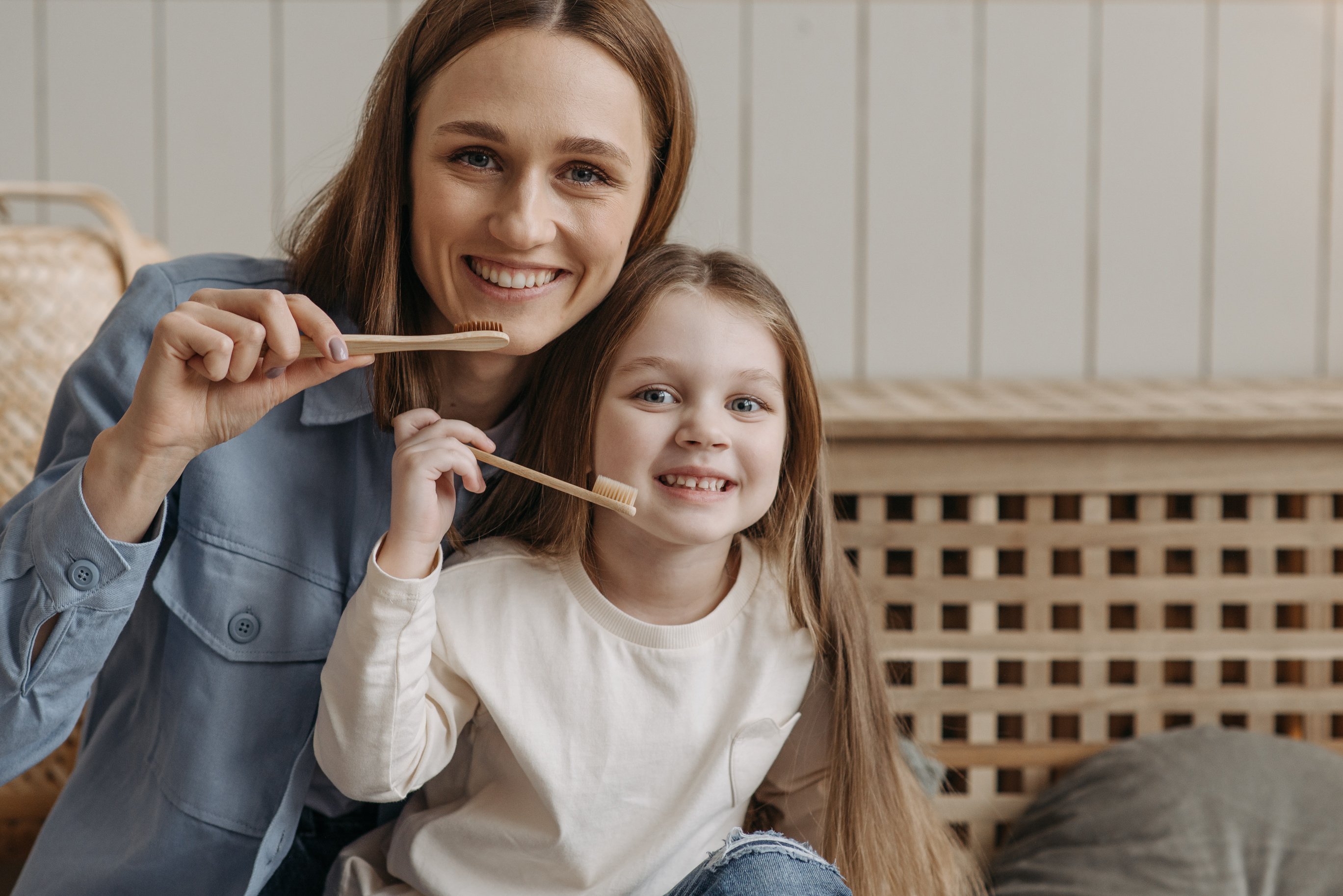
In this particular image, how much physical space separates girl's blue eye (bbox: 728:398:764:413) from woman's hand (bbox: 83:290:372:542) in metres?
0.29

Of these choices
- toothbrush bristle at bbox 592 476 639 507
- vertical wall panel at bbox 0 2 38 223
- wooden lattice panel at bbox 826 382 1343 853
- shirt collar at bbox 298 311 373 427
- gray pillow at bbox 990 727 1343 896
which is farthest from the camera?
vertical wall panel at bbox 0 2 38 223

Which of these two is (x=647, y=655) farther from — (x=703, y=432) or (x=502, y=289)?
(x=502, y=289)

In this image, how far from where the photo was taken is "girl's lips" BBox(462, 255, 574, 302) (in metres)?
0.89

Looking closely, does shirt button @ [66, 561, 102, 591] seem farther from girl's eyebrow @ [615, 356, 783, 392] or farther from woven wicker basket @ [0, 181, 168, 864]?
woven wicker basket @ [0, 181, 168, 864]

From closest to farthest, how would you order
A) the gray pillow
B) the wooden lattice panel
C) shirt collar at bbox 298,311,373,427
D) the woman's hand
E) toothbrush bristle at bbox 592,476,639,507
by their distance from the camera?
the woman's hand < toothbrush bristle at bbox 592,476,639,507 < shirt collar at bbox 298,311,373,427 < the gray pillow < the wooden lattice panel

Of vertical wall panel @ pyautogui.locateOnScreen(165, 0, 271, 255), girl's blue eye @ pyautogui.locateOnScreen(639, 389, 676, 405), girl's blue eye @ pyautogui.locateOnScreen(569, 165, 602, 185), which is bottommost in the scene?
girl's blue eye @ pyautogui.locateOnScreen(639, 389, 676, 405)

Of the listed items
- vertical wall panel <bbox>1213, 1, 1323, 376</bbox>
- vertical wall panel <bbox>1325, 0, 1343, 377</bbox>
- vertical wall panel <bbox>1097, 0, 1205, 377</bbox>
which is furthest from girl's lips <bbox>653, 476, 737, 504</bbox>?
vertical wall panel <bbox>1325, 0, 1343, 377</bbox>

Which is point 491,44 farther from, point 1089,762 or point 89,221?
point 89,221

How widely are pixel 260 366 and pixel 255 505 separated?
0.67 ft

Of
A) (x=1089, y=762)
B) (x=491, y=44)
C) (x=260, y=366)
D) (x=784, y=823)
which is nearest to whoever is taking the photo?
(x=260, y=366)

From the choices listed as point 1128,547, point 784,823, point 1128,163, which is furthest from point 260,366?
point 1128,163

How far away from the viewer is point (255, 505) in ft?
3.03

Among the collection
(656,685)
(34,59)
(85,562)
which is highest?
(34,59)

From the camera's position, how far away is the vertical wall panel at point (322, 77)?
1.66m
